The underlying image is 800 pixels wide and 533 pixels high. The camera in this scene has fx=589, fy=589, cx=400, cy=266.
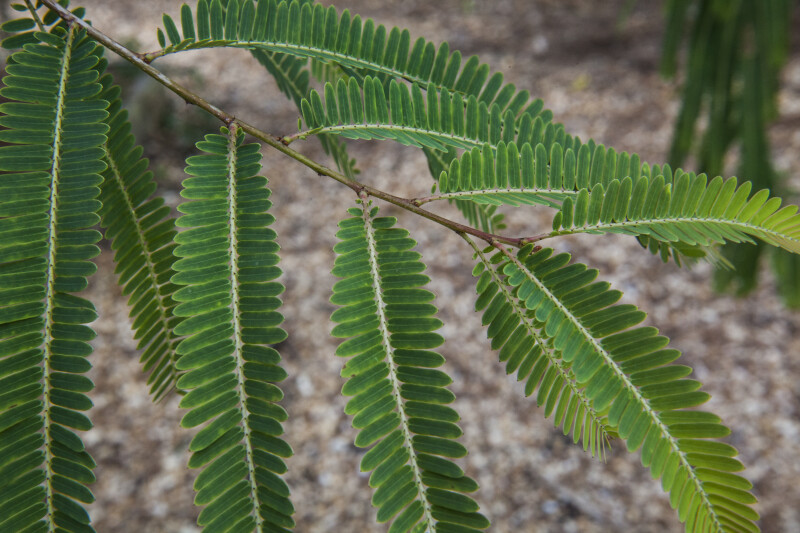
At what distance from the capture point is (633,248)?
3.93 meters

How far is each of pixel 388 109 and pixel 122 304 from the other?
3514 mm

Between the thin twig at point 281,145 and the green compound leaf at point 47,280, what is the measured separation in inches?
2.0

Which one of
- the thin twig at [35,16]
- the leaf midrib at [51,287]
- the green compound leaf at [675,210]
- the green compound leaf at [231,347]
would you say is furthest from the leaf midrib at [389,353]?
the thin twig at [35,16]

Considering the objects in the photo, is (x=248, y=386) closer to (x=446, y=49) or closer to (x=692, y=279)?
(x=446, y=49)

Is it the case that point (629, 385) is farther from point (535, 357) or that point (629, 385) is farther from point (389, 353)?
point (389, 353)

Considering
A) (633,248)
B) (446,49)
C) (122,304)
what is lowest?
(122,304)

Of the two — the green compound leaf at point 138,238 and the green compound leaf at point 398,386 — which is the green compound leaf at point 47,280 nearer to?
the green compound leaf at point 138,238

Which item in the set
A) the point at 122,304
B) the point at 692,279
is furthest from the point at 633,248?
the point at 122,304

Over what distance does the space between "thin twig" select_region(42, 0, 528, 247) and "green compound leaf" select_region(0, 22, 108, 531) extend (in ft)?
0.17

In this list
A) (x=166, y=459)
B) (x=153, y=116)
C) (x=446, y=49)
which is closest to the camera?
(x=446, y=49)

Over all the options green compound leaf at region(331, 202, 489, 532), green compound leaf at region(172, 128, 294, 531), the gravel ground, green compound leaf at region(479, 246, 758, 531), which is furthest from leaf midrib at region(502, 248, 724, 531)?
the gravel ground

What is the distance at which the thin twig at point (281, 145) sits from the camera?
69 cm

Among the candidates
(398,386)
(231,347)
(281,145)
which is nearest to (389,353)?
(398,386)

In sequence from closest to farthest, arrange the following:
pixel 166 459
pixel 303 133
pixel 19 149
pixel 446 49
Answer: pixel 19 149 < pixel 303 133 < pixel 446 49 < pixel 166 459
